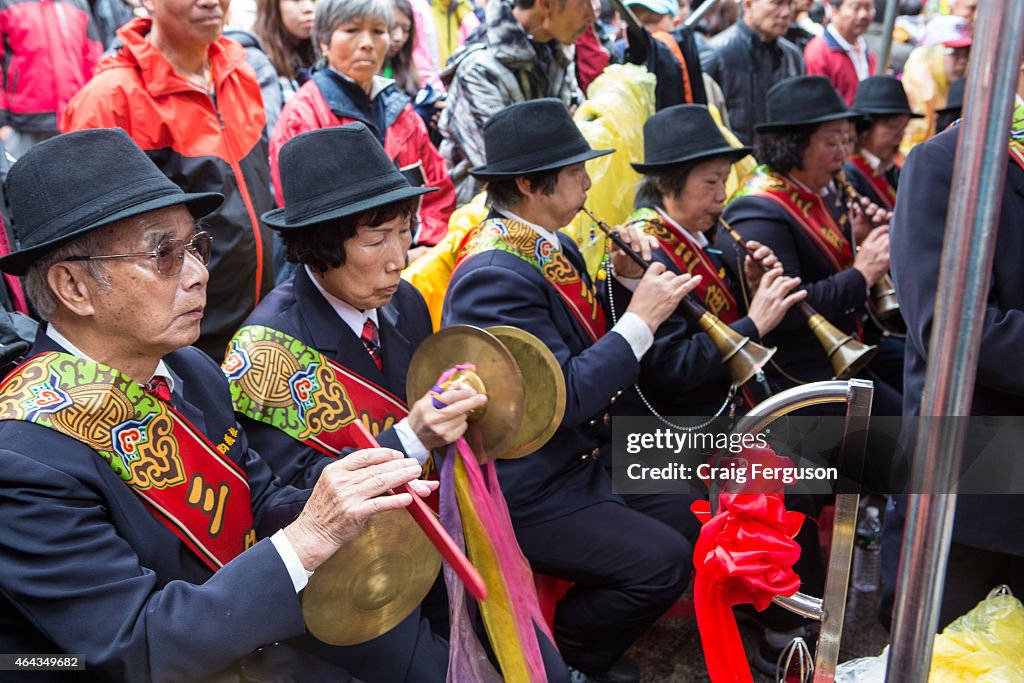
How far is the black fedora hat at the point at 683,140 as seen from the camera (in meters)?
4.00

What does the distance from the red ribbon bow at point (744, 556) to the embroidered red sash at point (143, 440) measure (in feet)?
A: 3.56

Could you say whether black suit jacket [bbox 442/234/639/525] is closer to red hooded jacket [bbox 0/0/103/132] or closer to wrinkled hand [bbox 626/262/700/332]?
wrinkled hand [bbox 626/262/700/332]

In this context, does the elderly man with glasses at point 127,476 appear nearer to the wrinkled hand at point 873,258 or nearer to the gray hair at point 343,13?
the gray hair at point 343,13

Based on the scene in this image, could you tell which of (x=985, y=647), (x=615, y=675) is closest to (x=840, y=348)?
(x=615, y=675)

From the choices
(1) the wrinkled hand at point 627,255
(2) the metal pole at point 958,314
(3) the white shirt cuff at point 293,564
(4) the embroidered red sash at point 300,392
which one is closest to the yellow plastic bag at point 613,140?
(1) the wrinkled hand at point 627,255

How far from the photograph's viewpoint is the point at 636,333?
325 cm

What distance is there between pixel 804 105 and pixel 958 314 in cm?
370

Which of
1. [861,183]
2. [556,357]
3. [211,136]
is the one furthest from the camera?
[861,183]

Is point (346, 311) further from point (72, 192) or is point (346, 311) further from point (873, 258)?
point (873, 258)

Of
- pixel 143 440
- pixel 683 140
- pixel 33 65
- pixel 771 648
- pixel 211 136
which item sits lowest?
pixel 771 648

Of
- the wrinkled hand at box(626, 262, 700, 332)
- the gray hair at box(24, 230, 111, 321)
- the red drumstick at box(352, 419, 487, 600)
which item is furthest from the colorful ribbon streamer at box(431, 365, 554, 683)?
the wrinkled hand at box(626, 262, 700, 332)

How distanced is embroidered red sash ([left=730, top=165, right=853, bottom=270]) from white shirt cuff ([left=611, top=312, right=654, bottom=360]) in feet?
4.99

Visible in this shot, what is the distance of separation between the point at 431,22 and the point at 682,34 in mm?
1843

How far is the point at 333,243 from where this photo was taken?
9.07 ft
